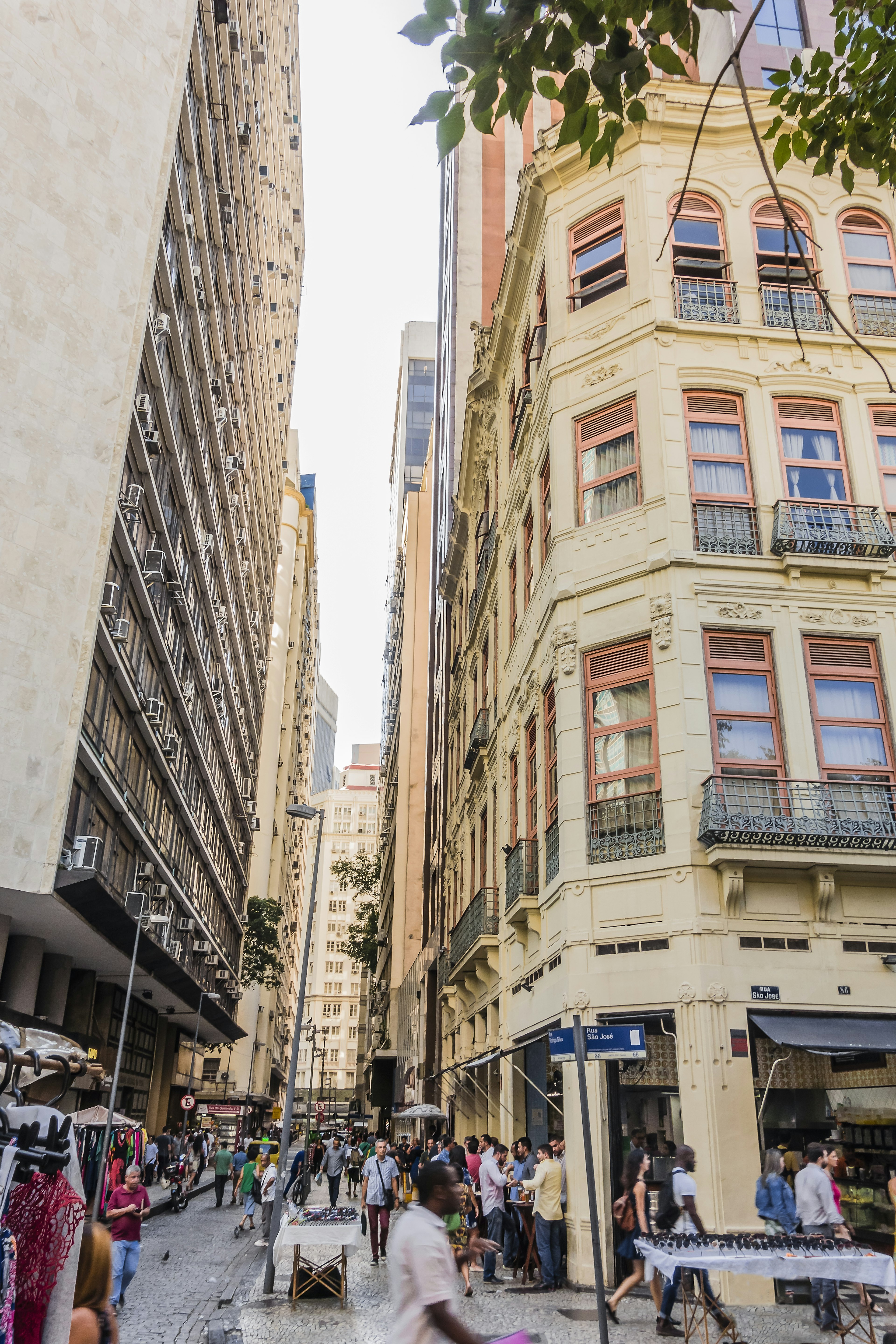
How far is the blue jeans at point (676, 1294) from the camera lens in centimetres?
1020

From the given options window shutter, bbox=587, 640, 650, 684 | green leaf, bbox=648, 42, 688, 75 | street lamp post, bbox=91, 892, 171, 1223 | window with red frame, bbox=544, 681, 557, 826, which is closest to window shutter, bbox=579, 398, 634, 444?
window shutter, bbox=587, 640, 650, 684

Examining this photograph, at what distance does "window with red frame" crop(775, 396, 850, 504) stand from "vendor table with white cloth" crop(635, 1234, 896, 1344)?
36.8ft

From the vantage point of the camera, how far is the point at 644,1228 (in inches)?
424

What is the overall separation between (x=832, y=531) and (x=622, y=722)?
457cm

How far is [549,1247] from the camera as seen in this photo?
13.7 meters

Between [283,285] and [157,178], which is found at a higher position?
[283,285]

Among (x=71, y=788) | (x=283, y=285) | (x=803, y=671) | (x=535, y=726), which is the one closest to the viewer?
(x=803, y=671)

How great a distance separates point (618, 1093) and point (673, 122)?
54.8 ft

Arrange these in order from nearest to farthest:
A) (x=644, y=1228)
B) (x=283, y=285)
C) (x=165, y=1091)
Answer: (x=644, y=1228) < (x=165, y=1091) < (x=283, y=285)

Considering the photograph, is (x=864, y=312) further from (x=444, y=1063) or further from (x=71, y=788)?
(x=444, y=1063)

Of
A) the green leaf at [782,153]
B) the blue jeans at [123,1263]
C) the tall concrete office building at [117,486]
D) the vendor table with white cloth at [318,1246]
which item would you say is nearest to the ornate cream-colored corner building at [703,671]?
the vendor table with white cloth at [318,1246]

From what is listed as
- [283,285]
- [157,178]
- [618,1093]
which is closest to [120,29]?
[157,178]

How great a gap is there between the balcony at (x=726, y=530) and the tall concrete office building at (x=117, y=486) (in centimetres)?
1345

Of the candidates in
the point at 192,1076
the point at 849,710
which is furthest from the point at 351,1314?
the point at 192,1076
